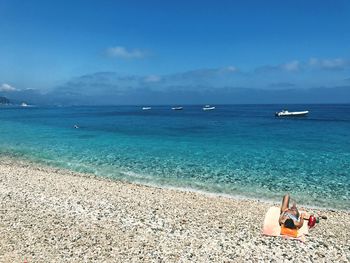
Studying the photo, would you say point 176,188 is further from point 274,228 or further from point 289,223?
point 289,223

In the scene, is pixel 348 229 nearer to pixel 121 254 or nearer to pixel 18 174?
pixel 121 254

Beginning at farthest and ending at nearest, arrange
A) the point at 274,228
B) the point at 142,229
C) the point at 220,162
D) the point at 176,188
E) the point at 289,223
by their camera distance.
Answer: the point at 220,162
the point at 176,188
the point at 142,229
the point at 274,228
the point at 289,223

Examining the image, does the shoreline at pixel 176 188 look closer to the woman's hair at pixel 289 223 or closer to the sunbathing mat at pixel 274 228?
the sunbathing mat at pixel 274 228

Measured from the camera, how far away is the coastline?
1199cm

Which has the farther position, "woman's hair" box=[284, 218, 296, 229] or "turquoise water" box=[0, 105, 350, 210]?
"turquoise water" box=[0, 105, 350, 210]

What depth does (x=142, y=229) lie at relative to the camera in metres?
14.1

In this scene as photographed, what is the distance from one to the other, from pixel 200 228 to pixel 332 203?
10452 mm

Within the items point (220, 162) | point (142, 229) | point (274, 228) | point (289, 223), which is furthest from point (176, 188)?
point (289, 223)

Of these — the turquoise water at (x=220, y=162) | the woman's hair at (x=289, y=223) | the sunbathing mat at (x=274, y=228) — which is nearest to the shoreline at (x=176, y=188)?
the turquoise water at (x=220, y=162)

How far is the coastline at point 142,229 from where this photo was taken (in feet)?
39.3

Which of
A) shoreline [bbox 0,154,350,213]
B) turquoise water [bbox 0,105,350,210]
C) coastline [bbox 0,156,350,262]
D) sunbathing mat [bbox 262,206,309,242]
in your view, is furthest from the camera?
turquoise water [bbox 0,105,350,210]

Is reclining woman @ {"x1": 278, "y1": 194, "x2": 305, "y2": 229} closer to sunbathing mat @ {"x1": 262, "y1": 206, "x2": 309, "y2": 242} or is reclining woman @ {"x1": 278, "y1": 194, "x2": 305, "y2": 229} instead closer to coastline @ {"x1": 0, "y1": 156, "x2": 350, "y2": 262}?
sunbathing mat @ {"x1": 262, "y1": 206, "x2": 309, "y2": 242}

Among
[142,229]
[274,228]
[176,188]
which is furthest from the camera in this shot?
[176,188]

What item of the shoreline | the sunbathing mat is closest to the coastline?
the sunbathing mat
